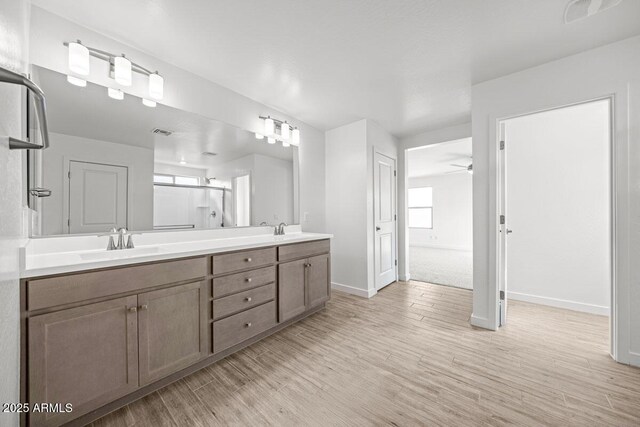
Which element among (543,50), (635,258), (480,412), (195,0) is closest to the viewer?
(480,412)

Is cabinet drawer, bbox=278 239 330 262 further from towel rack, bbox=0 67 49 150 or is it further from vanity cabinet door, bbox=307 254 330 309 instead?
towel rack, bbox=0 67 49 150

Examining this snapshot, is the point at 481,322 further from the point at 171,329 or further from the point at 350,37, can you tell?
the point at 350,37

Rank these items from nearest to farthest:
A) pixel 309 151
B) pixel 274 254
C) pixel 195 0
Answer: pixel 195 0, pixel 274 254, pixel 309 151

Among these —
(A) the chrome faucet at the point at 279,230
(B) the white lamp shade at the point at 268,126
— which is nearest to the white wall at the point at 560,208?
(B) the white lamp shade at the point at 268,126

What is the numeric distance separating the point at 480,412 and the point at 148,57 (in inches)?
132

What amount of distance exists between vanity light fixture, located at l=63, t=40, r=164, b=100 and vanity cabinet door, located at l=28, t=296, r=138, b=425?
1506 mm

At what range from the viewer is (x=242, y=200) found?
2.52 m

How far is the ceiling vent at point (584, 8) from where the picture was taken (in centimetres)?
141

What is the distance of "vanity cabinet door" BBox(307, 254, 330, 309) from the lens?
2.53 meters

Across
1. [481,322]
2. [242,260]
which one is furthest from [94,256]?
[481,322]

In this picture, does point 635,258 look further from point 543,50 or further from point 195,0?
point 195,0

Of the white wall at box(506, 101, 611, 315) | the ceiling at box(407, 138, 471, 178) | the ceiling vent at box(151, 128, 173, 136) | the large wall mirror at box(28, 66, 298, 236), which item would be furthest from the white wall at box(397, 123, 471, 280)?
the ceiling vent at box(151, 128, 173, 136)

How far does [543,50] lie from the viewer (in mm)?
1881

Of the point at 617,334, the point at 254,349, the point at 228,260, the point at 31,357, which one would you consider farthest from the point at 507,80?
the point at 31,357
